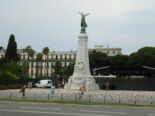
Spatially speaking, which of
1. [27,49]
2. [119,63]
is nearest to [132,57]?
[119,63]

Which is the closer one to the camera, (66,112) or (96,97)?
(66,112)

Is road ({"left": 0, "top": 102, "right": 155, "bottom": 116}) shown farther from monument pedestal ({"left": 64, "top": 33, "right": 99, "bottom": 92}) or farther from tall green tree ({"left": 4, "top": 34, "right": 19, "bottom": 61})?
tall green tree ({"left": 4, "top": 34, "right": 19, "bottom": 61})

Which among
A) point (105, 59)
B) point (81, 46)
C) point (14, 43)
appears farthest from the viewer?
point (105, 59)

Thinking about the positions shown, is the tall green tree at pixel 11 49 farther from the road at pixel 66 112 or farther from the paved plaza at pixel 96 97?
the road at pixel 66 112

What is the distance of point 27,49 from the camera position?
157m

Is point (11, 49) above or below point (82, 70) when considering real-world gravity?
above

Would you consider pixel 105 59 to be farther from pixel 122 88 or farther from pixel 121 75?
pixel 122 88

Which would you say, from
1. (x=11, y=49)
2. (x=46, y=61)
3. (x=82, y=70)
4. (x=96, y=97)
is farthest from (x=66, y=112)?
(x=46, y=61)

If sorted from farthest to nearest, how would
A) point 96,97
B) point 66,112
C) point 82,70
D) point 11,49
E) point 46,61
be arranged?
point 46,61 → point 11,49 → point 82,70 → point 96,97 → point 66,112

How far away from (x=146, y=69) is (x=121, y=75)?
18.1 ft

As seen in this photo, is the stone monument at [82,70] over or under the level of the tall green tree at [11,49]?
under

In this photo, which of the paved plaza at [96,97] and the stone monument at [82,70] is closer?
the paved plaza at [96,97]

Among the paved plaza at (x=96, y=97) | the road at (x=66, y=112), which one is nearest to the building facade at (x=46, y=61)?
the paved plaza at (x=96, y=97)

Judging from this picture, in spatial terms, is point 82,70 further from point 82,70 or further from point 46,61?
point 46,61
